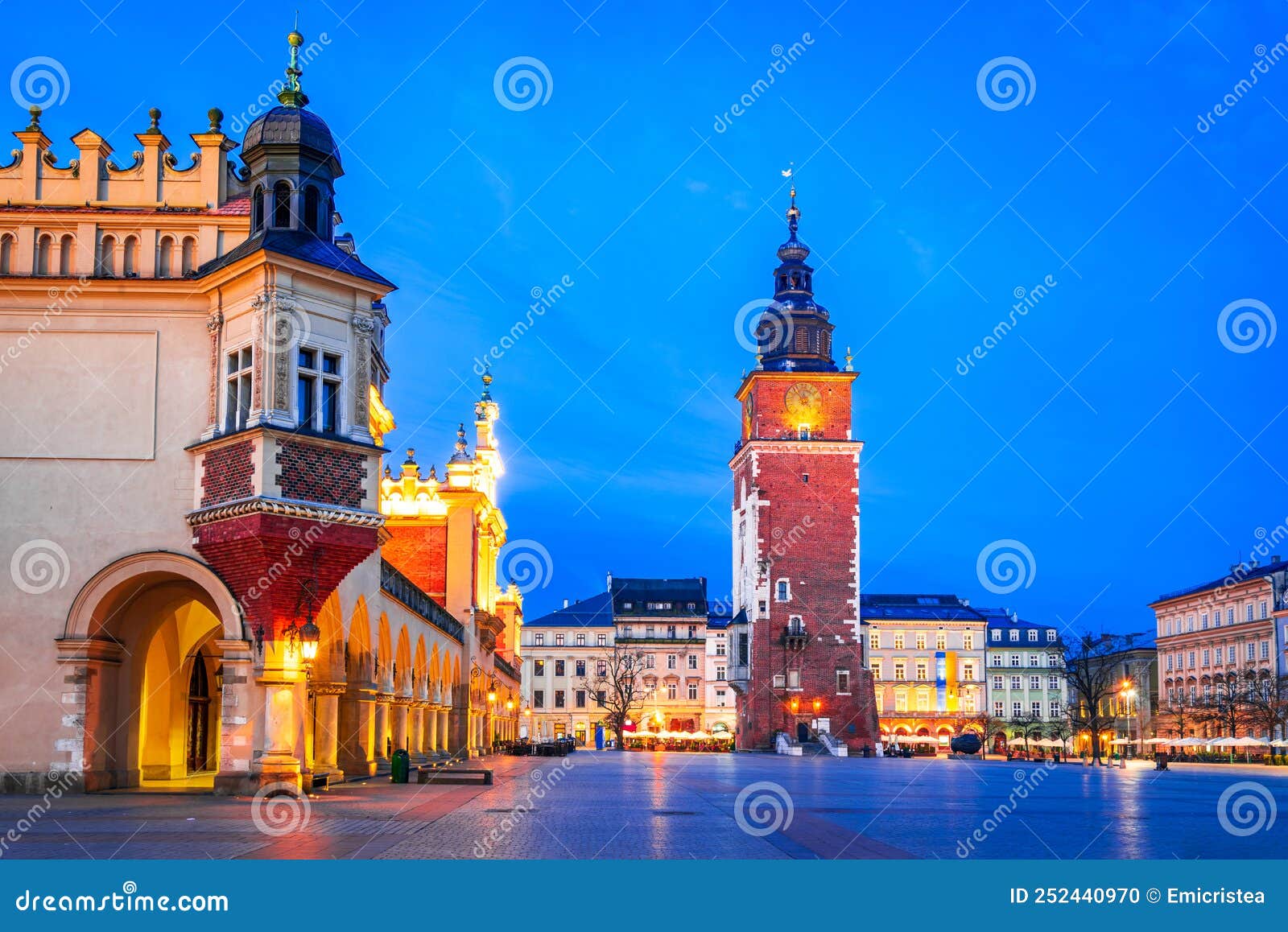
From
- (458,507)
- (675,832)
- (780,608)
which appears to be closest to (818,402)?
(780,608)

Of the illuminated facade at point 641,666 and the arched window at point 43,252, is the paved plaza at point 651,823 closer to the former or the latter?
the arched window at point 43,252

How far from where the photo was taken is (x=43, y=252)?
2739 centimetres

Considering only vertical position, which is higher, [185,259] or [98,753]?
[185,259]

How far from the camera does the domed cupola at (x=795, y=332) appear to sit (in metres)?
100

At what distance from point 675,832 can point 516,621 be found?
83101 mm

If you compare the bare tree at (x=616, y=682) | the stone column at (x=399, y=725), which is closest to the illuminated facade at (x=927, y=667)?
the bare tree at (x=616, y=682)

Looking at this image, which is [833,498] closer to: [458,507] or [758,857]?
[458,507]

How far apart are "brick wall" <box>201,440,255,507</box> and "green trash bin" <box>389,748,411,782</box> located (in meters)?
9.53

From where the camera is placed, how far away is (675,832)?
19.7 m

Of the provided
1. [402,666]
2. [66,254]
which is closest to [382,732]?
[402,666]

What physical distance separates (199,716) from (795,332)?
7101 cm

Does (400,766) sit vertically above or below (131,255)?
below

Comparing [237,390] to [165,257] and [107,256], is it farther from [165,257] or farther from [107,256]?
[107,256]

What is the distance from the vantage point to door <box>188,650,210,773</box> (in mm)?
35500
